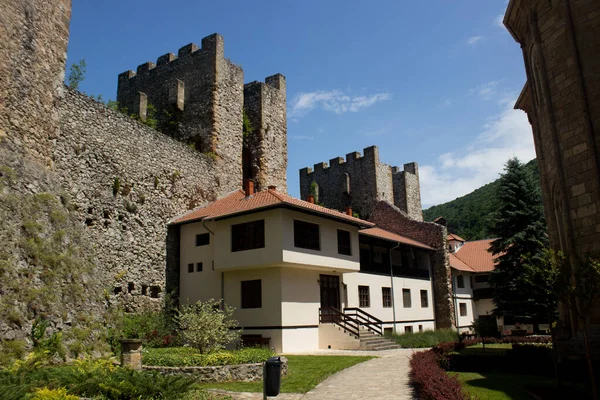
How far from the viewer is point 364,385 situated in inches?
472

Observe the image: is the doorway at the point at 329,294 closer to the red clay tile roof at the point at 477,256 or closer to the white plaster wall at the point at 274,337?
the white plaster wall at the point at 274,337

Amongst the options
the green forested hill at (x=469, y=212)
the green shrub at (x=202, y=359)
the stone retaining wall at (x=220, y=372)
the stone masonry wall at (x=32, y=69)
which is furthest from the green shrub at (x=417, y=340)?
the green forested hill at (x=469, y=212)

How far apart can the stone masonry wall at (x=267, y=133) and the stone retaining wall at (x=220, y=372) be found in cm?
1878

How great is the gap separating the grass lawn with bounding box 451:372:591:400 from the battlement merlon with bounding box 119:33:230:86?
22.6 metres

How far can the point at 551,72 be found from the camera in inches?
571

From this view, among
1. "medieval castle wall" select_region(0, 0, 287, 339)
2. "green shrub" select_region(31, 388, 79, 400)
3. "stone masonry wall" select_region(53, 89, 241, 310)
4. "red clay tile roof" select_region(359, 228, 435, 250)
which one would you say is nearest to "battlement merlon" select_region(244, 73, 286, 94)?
"medieval castle wall" select_region(0, 0, 287, 339)

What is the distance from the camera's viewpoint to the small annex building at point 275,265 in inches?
816

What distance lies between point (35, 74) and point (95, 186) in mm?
4844

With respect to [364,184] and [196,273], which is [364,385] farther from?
[364,184]

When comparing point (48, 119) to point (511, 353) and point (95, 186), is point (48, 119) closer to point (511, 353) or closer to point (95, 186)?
point (95, 186)

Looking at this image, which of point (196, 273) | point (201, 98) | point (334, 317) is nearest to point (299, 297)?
point (334, 317)

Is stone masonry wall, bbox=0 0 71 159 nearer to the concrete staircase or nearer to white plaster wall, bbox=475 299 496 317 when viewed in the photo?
the concrete staircase

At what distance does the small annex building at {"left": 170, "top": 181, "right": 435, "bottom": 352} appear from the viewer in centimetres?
2073

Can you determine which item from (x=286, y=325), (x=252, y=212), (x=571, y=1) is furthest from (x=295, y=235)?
(x=571, y=1)
